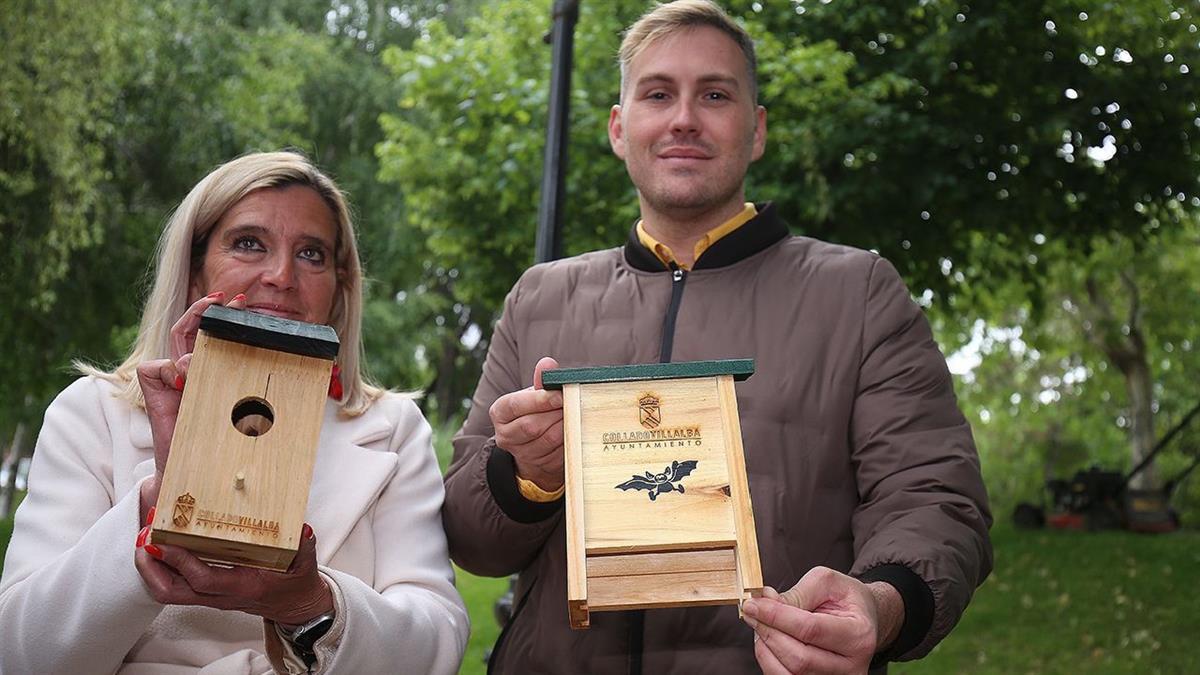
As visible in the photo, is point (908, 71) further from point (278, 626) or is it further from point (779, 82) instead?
point (278, 626)

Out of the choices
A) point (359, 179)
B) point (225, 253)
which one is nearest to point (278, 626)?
point (225, 253)

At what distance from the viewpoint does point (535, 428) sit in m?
2.63

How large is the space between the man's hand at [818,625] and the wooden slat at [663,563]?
0.13m

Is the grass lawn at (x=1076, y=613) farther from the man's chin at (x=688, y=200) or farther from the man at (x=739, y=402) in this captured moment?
the man's chin at (x=688, y=200)

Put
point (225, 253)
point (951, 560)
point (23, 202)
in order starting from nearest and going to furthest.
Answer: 1. point (951, 560)
2. point (225, 253)
3. point (23, 202)

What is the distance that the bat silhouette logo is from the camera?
235 cm

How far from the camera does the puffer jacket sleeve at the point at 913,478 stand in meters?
2.64

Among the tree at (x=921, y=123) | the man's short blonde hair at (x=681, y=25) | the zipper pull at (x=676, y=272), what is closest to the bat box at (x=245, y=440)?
the zipper pull at (x=676, y=272)

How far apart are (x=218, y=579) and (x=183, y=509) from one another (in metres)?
0.19

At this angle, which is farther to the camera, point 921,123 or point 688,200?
point 921,123

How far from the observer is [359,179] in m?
21.5

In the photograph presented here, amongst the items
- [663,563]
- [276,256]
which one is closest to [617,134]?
[276,256]

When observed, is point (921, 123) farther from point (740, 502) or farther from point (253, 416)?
point (253, 416)

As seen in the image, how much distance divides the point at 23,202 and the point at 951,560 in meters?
12.0
